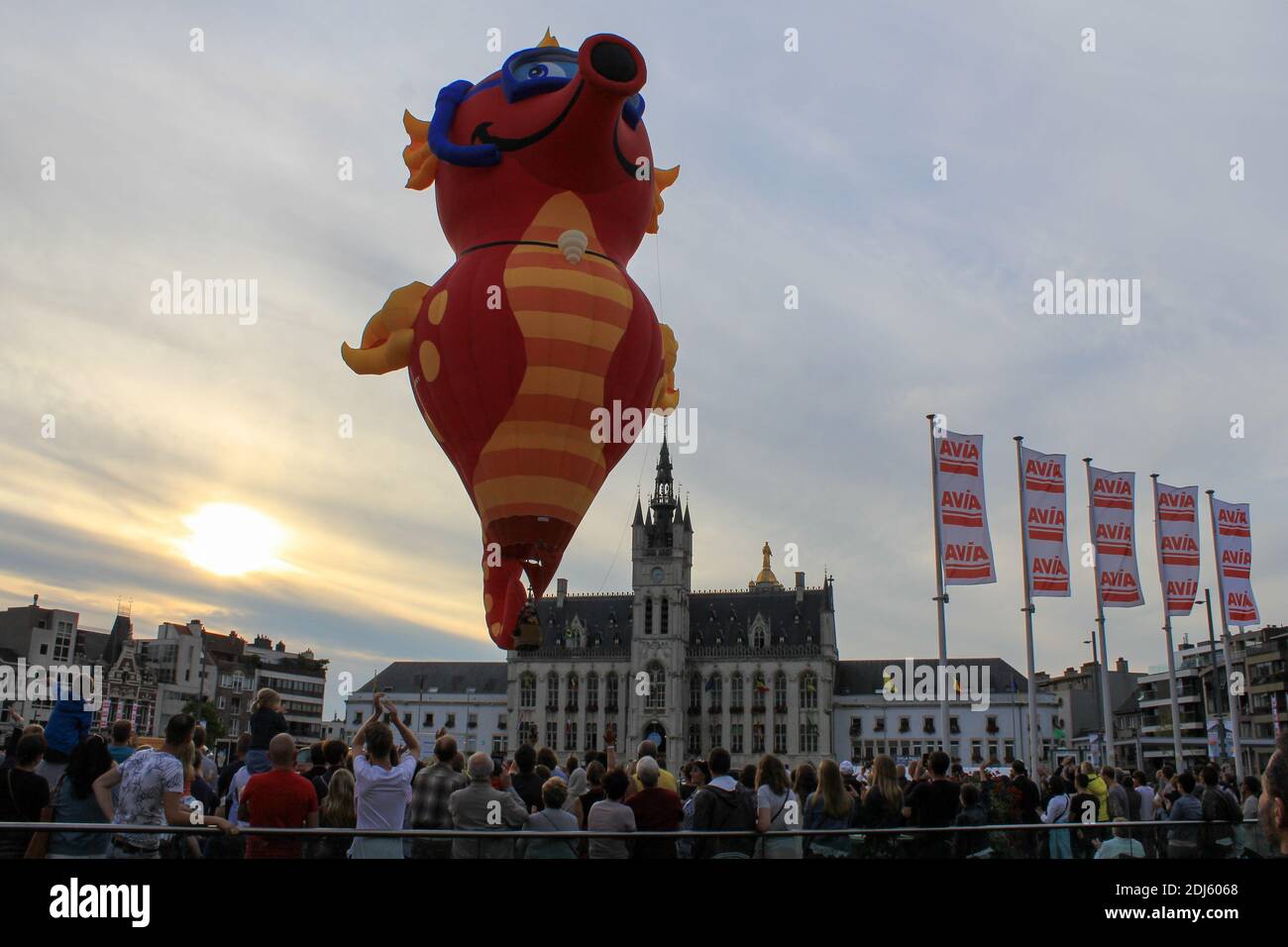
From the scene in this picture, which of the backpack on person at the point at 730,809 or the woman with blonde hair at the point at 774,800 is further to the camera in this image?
the woman with blonde hair at the point at 774,800

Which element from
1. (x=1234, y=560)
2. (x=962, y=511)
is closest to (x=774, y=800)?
(x=962, y=511)

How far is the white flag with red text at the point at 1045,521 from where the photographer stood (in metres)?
24.0

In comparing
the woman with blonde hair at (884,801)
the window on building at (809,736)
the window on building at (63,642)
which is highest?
the window on building at (63,642)

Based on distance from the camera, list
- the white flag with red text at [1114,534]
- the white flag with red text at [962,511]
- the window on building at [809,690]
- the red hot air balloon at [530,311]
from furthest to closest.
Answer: the window on building at [809,690] < the white flag with red text at [1114,534] < the white flag with red text at [962,511] < the red hot air balloon at [530,311]

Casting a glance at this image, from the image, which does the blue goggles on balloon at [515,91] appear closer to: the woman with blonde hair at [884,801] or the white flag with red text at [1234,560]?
the woman with blonde hair at [884,801]

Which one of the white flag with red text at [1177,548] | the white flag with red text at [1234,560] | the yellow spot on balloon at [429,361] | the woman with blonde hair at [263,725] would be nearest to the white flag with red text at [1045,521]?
the white flag with red text at [1177,548]

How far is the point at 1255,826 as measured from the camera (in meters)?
7.40

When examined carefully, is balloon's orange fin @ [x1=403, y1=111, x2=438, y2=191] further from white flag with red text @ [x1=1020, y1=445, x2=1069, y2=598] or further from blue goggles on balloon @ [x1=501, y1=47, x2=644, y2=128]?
white flag with red text @ [x1=1020, y1=445, x2=1069, y2=598]

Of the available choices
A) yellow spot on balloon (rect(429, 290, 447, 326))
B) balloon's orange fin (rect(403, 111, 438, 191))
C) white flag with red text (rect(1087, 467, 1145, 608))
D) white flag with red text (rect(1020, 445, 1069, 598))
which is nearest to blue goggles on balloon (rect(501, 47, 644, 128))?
balloon's orange fin (rect(403, 111, 438, 191))

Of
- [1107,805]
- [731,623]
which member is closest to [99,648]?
[731,623]

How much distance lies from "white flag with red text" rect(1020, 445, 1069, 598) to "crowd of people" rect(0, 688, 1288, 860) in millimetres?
14138

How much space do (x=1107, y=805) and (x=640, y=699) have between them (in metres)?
66.7

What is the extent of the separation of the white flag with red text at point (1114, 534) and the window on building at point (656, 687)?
2093 inches
